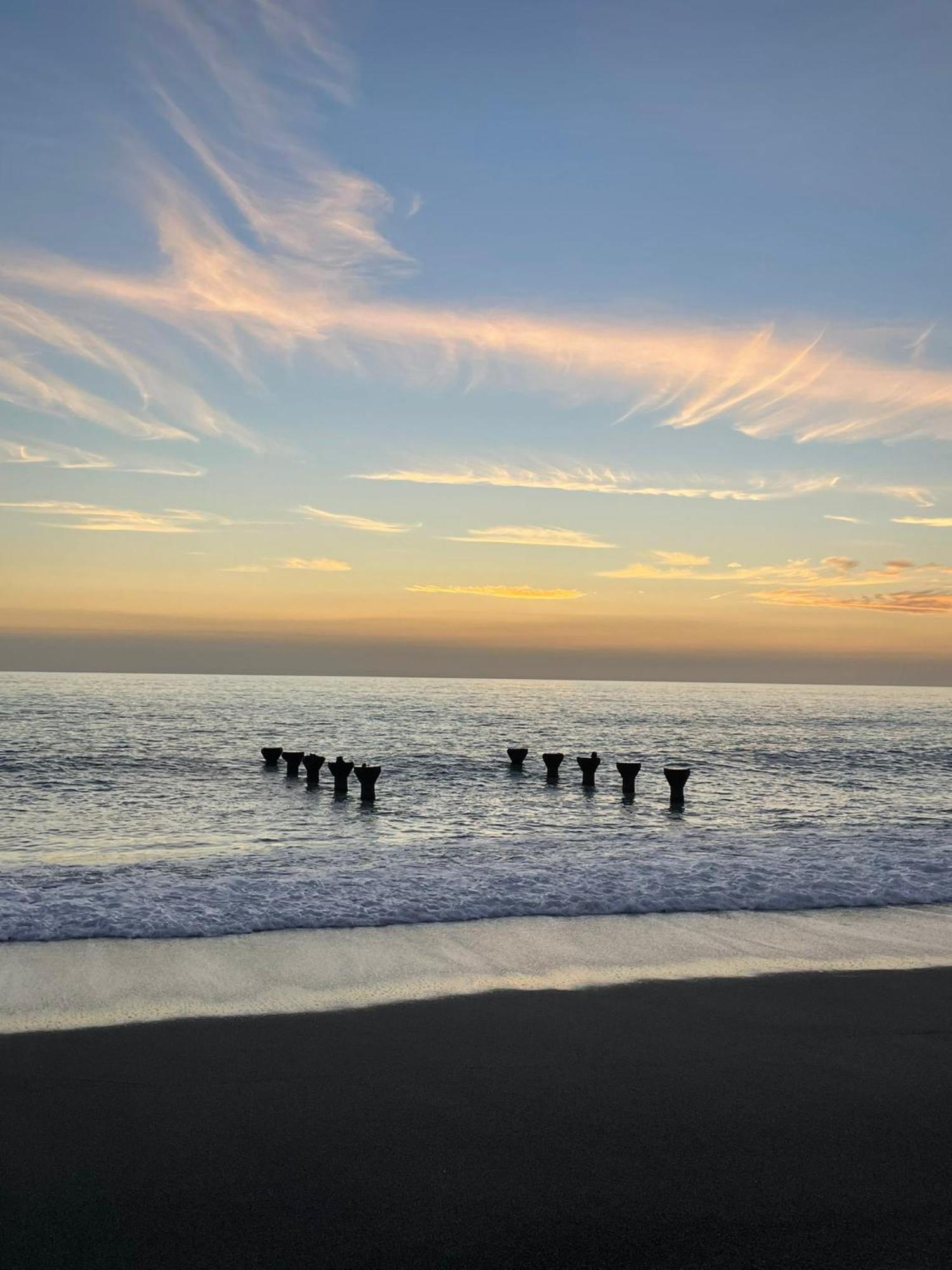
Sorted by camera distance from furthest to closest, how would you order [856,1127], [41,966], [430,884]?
[430,884] → [41,966] → [856,1127]

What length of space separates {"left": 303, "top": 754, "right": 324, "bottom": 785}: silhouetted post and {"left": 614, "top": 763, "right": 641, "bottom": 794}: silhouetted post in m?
9.79

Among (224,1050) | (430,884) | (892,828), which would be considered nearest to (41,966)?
(224,1050)

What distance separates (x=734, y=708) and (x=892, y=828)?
100862 mm

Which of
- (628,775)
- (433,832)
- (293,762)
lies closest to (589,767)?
(628,775)

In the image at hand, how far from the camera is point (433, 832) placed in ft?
66.4

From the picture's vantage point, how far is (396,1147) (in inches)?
189

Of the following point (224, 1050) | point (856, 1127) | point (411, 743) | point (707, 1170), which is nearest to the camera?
point (707, 1170)

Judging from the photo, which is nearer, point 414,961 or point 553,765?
point 414,961

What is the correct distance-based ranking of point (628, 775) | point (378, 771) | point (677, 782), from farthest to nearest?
1. point (628, 775)
2. point (677, 782)
3. point (378, 771)

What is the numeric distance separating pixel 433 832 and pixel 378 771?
5.59 m

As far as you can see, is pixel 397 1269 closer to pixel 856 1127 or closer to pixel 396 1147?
pixel 396 1147

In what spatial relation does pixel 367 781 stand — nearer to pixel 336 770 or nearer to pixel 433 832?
pixel 336 770

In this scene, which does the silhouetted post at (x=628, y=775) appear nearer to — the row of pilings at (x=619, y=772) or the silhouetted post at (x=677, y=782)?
the row of pilings at (x=619, y=772)

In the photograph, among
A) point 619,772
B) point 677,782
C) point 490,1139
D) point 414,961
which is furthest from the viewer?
point 619,772
